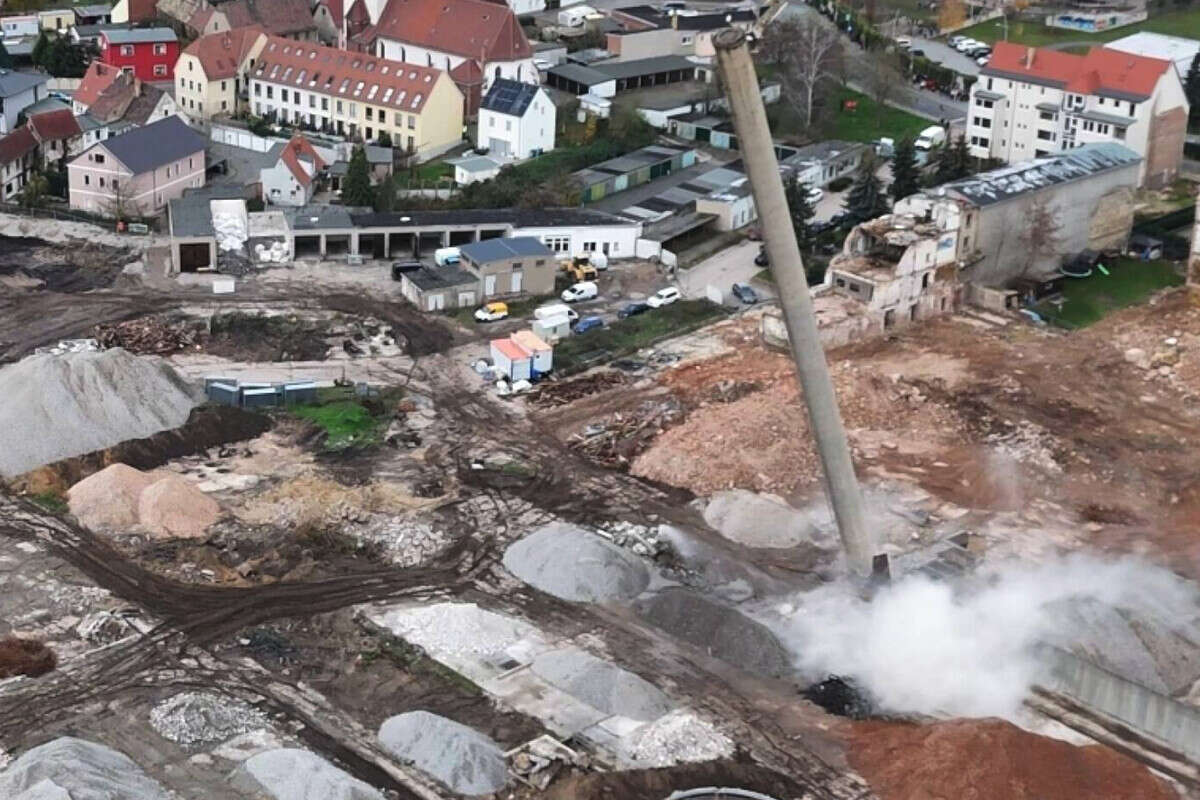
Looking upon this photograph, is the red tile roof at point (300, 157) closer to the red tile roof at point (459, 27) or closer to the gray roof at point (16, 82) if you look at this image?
the red tile roof at point (459, 27)

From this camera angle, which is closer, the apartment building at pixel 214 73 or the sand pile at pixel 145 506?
the sand pile at pixel 145 506

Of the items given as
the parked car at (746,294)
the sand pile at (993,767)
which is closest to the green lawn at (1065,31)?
the parked car at (746,294)

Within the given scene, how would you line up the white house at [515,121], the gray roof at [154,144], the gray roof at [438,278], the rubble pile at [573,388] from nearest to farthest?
the rubble pile at [573,388] < the gray roof at [438,278] < the gray roof at [154,144] < the white house at [515,121]

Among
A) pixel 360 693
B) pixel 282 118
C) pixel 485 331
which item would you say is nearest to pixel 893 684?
pixel 360 693

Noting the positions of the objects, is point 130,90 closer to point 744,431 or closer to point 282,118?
point 282,118

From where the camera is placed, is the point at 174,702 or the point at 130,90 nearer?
the point at 174,702

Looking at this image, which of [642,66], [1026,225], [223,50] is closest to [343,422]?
[1026,225]

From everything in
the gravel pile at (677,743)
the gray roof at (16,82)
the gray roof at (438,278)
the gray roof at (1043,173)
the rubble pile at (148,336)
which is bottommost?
the gravel pile at (677,743)
